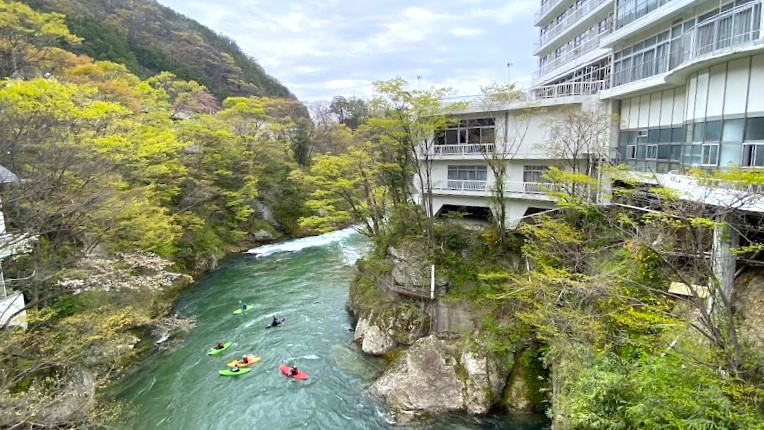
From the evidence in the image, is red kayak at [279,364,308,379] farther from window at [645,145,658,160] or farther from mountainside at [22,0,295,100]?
mountainside at [22,0,295,100]

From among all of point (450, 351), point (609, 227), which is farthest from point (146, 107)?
point (609, 227)

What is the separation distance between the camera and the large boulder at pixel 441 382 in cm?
1402

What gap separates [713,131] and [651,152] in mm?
4432

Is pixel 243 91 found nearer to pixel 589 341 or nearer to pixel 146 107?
pixel 146 107

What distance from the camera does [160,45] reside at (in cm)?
6981

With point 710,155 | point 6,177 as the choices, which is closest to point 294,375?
point 6,177

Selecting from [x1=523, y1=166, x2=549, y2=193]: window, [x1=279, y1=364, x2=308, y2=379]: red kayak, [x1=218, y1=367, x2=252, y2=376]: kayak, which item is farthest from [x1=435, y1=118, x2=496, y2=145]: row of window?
[x1=218, y1=367, x2=252, y2=376]: kayak

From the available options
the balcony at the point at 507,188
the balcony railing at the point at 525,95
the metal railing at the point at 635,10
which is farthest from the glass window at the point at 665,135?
Answer: the balcony railing at the point at 525,95

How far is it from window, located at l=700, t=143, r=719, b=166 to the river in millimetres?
9392

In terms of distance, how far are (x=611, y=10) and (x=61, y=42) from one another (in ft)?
182

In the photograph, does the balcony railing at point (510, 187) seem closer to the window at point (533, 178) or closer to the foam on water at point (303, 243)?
the window at point (533, 178)

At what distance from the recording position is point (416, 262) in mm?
18984

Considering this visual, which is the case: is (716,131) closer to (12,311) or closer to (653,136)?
(653,136)

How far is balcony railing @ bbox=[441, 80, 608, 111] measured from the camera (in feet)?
61.1
